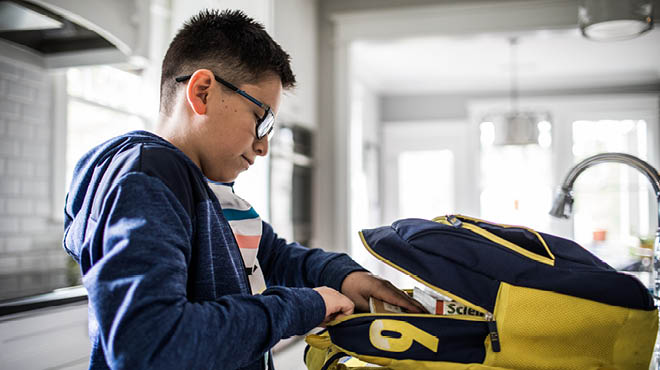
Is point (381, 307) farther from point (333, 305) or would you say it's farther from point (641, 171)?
point (641, 171)

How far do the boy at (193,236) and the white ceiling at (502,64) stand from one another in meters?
3.81

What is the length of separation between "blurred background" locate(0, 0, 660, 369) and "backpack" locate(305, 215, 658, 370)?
0.41 meters

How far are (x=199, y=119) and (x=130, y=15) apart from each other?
4.53ft

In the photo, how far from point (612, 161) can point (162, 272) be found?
41.9 inches

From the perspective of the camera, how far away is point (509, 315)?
0.80 metres

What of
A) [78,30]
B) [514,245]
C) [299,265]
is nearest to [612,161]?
[514,245]

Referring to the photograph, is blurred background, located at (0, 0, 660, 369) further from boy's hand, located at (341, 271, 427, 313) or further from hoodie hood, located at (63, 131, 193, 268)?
hoodie hood, located at (63, 131, 193, 268)

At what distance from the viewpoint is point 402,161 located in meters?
6.91

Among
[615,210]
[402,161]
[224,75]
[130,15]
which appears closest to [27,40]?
[130,15]

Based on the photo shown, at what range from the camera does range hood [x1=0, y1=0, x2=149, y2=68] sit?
173 cm

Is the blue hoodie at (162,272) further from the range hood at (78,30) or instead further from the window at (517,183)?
the window at (517,183)

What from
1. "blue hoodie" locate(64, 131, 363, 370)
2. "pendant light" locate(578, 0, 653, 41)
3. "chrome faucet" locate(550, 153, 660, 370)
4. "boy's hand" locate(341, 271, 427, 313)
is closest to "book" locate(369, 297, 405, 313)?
"boy's hand" locate(341, 271, 427, 313)

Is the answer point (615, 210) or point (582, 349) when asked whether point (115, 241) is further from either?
point (615, 210)

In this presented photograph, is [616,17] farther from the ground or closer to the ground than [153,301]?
farther from the ground
